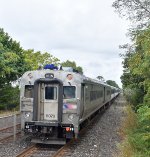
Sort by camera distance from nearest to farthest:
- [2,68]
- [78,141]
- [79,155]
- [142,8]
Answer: [79,155], [78,141], [142,8], [2,68]

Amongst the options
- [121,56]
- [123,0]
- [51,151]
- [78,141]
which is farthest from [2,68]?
[51,151]

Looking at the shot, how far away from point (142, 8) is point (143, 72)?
30.7ft

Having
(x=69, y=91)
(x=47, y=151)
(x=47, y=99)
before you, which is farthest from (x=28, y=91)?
(x=47, y=151)

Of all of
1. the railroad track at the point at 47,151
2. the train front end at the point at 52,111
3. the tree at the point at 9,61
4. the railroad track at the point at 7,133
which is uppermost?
the tree at the point at 9,61

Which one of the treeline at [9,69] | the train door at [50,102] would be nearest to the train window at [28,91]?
the train door at [50,102]

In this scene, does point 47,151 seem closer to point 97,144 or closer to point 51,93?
point 51,93

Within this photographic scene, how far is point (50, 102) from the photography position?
15594 millimetres

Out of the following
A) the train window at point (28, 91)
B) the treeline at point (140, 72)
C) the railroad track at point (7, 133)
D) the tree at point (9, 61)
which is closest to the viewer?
the treeline at point (140, 72)

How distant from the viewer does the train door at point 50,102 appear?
1554 centimetres

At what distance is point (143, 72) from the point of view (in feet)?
47.8

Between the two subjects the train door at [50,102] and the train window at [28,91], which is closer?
the train door at [50,102]

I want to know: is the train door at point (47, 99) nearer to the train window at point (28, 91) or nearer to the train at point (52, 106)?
the train at point (52, 106)

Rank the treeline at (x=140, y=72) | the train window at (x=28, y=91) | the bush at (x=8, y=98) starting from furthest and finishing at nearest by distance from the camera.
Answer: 1. the bush at (x=8, y=98)
2. the train window at (x=28, y=91)
3. the treeline at (x=140, y=72)

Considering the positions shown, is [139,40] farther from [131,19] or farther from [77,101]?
[131,19]
